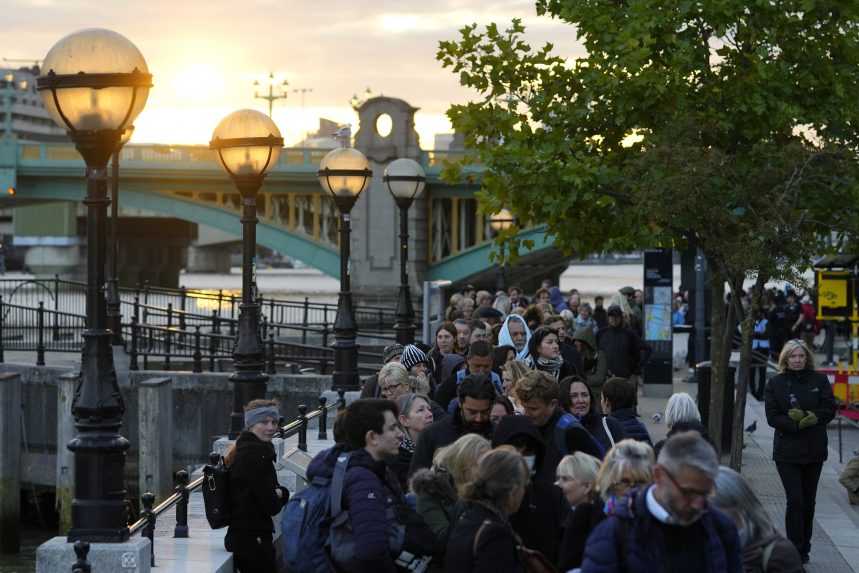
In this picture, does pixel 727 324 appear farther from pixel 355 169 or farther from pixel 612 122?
pixel 355 169

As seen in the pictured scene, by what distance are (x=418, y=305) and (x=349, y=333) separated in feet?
109

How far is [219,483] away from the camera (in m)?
8.47

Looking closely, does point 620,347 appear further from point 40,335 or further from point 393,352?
point 40,335

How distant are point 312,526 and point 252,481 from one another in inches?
73.3

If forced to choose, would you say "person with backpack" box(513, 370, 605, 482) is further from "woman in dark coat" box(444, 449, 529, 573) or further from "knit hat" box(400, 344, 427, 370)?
"knit hat" box(400, 344, 427, 370)

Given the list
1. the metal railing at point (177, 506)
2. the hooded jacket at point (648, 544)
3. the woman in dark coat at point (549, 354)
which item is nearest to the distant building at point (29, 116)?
the metal railing at point (177, 506)

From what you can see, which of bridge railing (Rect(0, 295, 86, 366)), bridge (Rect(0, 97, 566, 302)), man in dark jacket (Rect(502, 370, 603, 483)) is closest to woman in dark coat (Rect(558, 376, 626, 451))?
man in dark jacket (Rect(502, 370, 603, 483))

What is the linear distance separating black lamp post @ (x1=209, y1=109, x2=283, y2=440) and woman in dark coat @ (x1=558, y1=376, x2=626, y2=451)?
16.9ft

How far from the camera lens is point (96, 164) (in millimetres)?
8008

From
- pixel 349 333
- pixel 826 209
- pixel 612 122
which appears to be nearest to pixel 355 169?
pixel 349 333

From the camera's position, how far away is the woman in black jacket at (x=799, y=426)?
11.4m

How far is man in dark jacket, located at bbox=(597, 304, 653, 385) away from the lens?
1892cm

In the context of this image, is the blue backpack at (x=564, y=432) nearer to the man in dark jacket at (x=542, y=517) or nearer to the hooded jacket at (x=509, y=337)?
the man in dark jacket at (x=542, y=517)

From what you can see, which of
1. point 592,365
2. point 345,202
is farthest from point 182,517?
point 345,202
